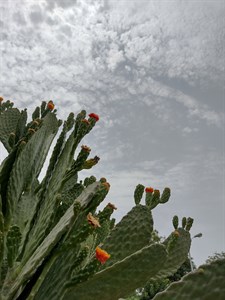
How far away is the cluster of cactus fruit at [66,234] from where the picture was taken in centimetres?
195

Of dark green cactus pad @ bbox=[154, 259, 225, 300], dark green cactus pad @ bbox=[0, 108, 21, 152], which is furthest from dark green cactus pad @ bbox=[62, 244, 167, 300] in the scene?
dark green cactus pad @ bbox=[0, 108, 21, 152]

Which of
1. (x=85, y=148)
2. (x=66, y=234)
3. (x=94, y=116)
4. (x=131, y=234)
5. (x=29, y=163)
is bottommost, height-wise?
(x=66, y=234)

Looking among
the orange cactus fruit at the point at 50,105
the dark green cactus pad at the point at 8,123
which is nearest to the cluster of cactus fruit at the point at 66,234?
the dark green cactus pad at the point at 8,123

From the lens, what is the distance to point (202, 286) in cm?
145

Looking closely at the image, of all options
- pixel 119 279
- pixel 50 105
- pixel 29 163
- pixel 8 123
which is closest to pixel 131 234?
pixel 119 279

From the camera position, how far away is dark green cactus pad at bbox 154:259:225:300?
1.42 metres

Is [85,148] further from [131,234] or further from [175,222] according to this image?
[175,222]

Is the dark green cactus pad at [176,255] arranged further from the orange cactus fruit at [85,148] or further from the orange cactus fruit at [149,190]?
the orange cactus fruit at [85,148]

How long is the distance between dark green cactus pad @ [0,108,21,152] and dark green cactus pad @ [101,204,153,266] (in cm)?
171

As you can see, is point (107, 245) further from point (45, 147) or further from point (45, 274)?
point (45, 147)

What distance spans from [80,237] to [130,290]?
54 cm

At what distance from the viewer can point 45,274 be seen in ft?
6.59

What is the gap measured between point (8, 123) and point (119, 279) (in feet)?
7.54

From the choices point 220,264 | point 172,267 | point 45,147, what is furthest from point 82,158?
point 220,264
